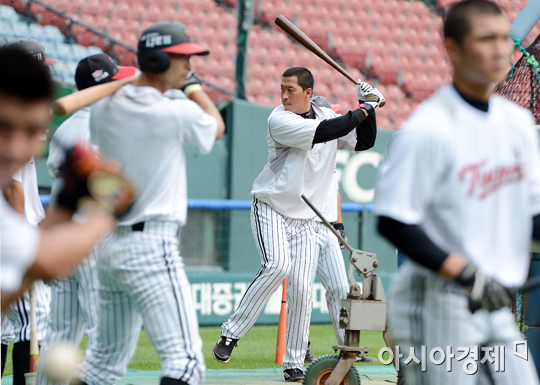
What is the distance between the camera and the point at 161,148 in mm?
3150

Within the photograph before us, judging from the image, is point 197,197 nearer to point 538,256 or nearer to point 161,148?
point 538,256

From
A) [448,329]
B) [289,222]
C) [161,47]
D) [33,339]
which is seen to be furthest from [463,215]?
[289,222]

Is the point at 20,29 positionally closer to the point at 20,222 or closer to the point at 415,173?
the point at 415,173

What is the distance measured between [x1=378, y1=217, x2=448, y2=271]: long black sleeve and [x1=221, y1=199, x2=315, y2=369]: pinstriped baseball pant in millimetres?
3072

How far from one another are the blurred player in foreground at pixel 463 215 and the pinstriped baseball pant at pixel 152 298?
3.33ft

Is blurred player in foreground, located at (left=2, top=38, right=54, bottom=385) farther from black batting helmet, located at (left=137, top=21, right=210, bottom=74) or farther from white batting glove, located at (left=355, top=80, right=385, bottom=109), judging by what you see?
white batting glove, located at (left=355, top=80, right=385, bottom=109)

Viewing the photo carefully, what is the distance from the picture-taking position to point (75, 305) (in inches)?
149

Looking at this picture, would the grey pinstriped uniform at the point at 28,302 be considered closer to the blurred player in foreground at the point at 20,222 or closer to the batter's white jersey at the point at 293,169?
the batter's white jersey at the point at 293,169

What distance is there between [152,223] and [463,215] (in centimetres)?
140

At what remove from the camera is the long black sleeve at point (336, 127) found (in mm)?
5164

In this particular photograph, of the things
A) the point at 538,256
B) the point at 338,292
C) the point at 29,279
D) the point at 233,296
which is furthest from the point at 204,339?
→ the point at 29,279

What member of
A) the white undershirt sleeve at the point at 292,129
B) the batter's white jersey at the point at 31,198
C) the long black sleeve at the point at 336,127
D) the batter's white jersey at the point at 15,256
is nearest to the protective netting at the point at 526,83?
the long black sleeve at the point at 336,127

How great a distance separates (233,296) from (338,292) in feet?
12.4

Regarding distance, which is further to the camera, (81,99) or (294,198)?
(294,198)
